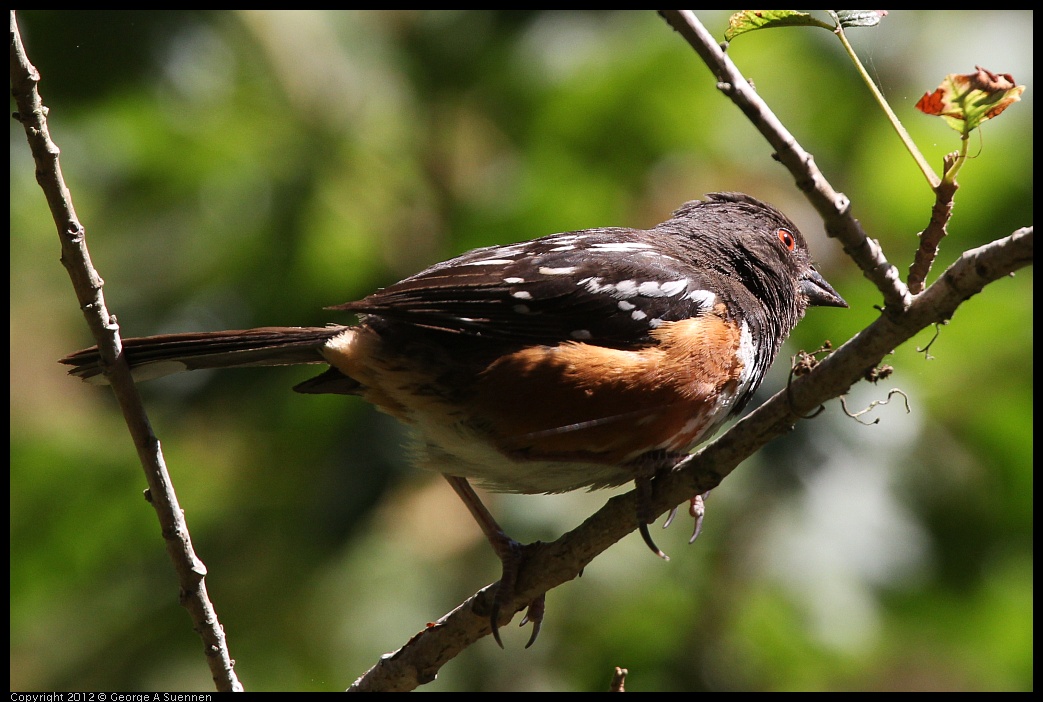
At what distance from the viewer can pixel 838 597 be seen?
3498 millimetres

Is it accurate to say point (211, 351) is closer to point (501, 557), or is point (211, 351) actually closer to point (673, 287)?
point (501, 557)

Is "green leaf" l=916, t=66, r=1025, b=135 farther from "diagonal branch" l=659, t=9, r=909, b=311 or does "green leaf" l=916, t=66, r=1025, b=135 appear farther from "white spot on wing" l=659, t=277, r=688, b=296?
"white spot on wing" l=659, t=277, r=688, b=296

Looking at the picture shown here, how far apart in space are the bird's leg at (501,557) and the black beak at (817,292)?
1.24 m

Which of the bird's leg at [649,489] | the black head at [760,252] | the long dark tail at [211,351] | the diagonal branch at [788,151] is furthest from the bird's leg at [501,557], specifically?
the diagonal branch at [788,151]

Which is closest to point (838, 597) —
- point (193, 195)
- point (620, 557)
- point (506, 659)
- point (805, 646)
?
point (805, 646)

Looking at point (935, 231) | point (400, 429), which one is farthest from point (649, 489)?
point (400, 429)

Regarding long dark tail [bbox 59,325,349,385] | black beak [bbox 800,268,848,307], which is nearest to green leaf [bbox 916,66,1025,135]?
black beak [bbox 800,268,848,307]

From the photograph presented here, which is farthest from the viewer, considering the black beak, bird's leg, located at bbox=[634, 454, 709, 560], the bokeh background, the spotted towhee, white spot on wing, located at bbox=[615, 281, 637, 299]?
the bokeh background

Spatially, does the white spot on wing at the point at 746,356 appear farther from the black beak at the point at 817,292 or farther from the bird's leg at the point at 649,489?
the black beak at the point at 817,292

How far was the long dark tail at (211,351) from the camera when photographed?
2.39 meters

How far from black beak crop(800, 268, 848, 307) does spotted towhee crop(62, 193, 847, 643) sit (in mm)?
347

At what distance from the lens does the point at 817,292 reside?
9.87 ft

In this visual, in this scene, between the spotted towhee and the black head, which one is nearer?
the spotted towhee

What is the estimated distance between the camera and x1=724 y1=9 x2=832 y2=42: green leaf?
60.9 inches
